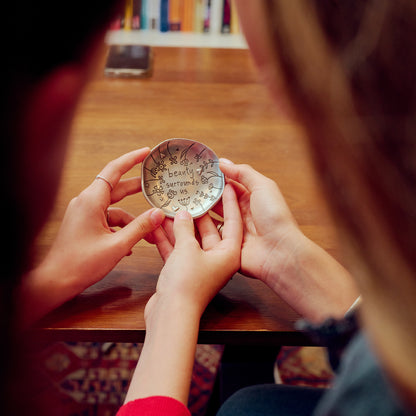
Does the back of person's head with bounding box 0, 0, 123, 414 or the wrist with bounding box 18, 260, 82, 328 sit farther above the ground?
the back of person's head with bounding box 0, 0, 123, 414

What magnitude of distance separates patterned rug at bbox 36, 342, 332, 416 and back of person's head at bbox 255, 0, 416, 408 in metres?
1.21

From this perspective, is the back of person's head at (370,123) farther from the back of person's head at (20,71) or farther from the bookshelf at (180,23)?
the bookshelf at (180,23)

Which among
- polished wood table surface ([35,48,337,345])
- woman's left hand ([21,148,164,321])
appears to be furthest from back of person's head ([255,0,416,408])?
woman's left hand ([21,148,164,321])

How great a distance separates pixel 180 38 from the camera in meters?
1.98

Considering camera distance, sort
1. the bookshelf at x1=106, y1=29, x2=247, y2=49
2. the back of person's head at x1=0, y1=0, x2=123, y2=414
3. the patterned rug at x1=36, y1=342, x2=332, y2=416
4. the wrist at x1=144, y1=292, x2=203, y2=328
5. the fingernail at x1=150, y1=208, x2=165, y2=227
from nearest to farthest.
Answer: the back of person's head at x1=0, y1=0, x2=123, y2=414 → the wrist at x1=144, y1=292, x2=203, y2=328 → the fingernail at x1=150, y1=208, x2=165, y2=227 → the patterned rug at x1=36, y1=342, x2=332, y2=416 → the bookshelf at x1=106, y1=29, x2=247, y2=49

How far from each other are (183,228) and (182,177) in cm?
13

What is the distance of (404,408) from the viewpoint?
393mm

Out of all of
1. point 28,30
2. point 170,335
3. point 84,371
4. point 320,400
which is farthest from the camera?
point 84,371

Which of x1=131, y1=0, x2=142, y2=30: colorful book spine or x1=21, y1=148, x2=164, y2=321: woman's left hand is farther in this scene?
x1=131, y1=0, x2=142, y2=30: colorful book spine

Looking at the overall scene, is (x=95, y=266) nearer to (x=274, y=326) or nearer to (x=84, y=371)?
(x=274, y=326)

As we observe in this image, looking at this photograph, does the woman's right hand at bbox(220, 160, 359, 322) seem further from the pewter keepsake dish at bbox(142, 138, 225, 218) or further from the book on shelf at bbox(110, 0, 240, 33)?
the book on shelf at bbox(110, 0, 240, 33)

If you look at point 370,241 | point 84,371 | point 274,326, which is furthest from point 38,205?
point 84,371

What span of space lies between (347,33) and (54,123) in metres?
0.28

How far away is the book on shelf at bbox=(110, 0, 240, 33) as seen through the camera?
1.96 meters
